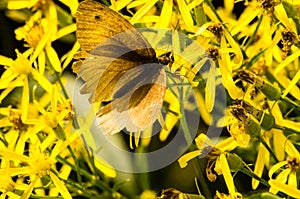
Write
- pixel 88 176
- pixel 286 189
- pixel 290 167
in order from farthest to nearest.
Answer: pixel 88 176, pixel 290 167, pixel 286 189

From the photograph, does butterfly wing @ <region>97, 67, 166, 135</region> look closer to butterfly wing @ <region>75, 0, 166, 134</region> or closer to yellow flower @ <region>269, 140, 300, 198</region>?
butterfly wing @ <region>75, 0, 166, 134</region>

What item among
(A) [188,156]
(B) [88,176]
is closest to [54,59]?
(B) [88,176]

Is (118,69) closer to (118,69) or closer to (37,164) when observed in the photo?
(118,69)

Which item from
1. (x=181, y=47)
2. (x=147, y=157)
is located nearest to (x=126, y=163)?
(x=147, y=157)

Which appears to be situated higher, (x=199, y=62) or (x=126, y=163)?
(x=199, y=62)

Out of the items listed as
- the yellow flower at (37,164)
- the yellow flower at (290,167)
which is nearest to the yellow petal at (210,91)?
the yellow flower at (290,167)

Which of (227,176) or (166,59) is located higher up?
(166,59)

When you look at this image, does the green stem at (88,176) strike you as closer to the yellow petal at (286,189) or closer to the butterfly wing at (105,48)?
the butterfly wing at (105,48)

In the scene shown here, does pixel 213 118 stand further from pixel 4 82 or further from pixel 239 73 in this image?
pixel 4 82

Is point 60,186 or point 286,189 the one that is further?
point 60,186
